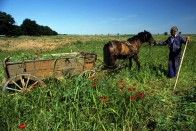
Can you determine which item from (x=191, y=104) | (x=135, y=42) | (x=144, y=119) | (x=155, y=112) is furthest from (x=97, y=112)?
(x=135, y=42)

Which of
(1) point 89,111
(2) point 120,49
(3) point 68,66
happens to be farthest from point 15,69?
(2) point 120,49

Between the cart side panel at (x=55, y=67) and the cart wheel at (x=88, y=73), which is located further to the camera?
the cart wheel at (x=88, y=73)

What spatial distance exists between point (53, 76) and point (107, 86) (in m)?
2.19

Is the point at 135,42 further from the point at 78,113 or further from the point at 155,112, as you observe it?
the point at 78,113

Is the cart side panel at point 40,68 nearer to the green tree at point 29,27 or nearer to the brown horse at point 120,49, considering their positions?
the brown horse at point 120,49

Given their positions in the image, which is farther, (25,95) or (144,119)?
(25,95)

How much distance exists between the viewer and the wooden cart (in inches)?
224

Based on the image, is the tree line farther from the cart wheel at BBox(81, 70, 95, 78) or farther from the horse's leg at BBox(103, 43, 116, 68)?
the cart wheel at BBox(81, 70, 95, 78)

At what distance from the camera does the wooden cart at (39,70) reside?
5.69 m

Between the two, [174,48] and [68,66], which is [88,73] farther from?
[174,48]

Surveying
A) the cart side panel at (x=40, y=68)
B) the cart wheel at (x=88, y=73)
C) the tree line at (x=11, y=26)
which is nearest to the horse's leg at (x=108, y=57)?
the cart wheel at (x=88, y=73)

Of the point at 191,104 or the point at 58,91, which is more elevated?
the point at 58,91

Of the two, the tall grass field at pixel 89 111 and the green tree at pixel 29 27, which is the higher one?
the green tree at pixel 29 27

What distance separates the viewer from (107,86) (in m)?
4.92
